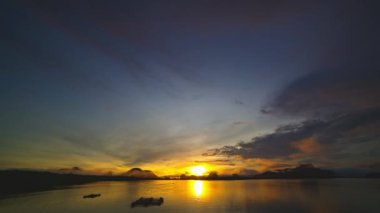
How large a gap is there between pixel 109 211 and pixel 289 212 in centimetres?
4195

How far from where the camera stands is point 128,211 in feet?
→ 218

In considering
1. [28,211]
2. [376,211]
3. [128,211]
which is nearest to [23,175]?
[28,211]

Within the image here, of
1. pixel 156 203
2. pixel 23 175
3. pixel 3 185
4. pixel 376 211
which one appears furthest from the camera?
pixel 23 175

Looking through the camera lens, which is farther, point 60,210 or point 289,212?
point 60,210

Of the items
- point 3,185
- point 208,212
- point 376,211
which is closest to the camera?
point 376,211

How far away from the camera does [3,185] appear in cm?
14512

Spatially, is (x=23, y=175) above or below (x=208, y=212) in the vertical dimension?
above

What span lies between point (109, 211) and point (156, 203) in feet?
51.5

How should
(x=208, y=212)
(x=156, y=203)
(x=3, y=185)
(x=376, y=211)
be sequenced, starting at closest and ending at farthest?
1. (x=376, y=211)
2. (x=208, y=212)
3. (x=156, y=203)
4. (x=3, y=185)

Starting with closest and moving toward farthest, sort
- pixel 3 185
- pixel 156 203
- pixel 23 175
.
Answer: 1. pixel 156 203
2. pixel 3 185
3. pixel 23 175

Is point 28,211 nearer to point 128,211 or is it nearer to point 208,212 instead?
point 128,211

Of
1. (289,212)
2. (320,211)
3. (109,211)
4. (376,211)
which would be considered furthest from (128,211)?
(376,211)

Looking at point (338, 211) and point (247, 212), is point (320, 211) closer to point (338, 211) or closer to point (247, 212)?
point (338, 211)

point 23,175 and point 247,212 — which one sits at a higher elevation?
point 23,175
